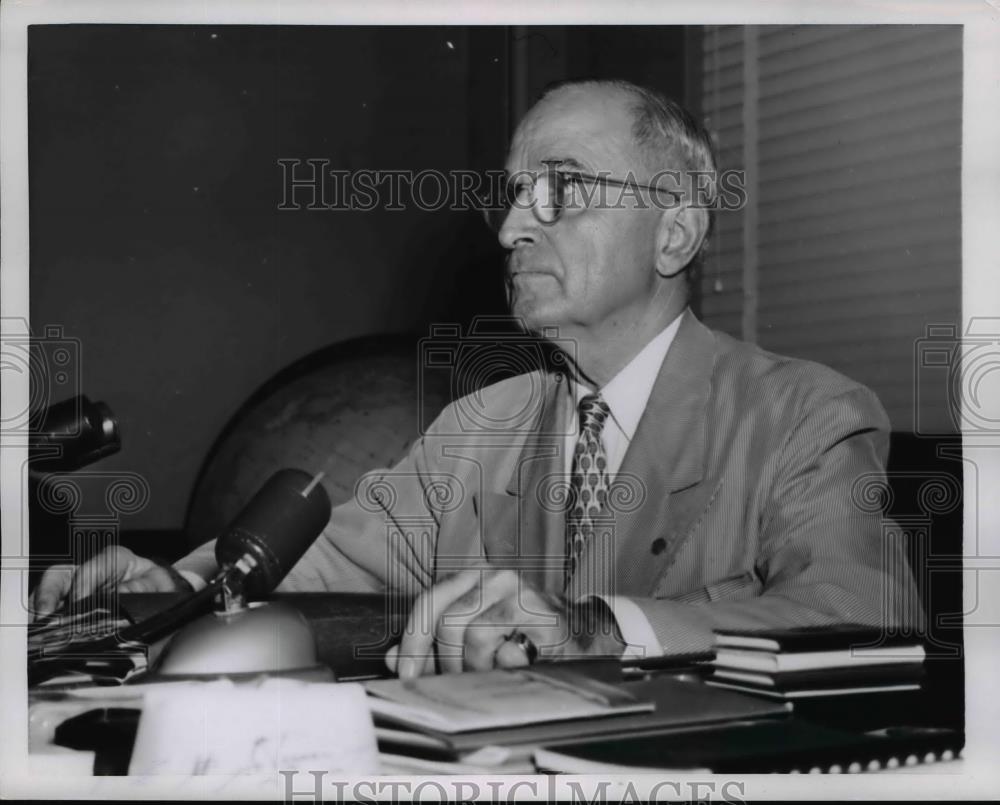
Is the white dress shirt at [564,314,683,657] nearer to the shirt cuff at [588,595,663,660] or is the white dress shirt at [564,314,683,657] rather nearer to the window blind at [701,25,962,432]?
the window blind at [701,25,962,432]

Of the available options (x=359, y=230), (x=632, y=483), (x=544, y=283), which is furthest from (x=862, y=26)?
(x=359, y=230)

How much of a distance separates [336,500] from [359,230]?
0.49 metres

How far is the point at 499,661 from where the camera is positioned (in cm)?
137

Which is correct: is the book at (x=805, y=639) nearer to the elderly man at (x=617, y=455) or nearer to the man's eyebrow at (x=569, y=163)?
the elderly man at (x=617, y=455)

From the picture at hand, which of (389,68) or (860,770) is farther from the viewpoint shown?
(389,68)

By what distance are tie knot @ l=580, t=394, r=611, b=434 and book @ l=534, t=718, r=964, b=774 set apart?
24.8 inches

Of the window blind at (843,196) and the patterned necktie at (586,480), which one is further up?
the window blind at (843,196)

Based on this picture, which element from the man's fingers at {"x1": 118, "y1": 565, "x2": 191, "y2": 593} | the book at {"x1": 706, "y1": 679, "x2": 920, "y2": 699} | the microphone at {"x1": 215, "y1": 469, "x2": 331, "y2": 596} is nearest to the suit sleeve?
the book at {"x1": 706, "y1": 679, "x2": 920, "y2": 699}

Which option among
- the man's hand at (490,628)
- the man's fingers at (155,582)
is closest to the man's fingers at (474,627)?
the man's hand at (490,628)

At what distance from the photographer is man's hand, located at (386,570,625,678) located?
4.48ft

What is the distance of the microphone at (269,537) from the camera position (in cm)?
151

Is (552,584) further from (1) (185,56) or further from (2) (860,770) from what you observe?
(1) (185,56)

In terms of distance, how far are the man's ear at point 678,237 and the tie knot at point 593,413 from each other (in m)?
0.20

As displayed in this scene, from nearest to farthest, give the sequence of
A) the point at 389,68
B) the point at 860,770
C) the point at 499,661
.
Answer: the point at 860,770
the point at 499,661
the point at 389,68
